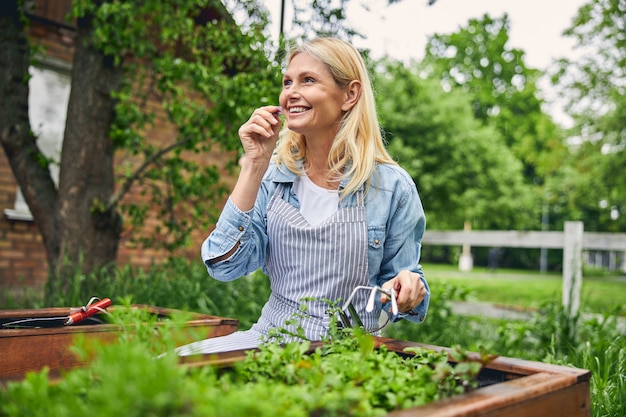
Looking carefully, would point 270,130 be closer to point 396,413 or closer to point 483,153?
point 396,413

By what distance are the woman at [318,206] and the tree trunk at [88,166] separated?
2.90 meters

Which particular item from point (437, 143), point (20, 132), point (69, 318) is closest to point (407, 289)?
point (69, 318)

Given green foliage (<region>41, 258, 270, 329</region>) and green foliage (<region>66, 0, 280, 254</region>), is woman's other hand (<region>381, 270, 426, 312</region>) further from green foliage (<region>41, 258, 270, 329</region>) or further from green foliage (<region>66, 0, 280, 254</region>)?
green foliage (<region>66, 0, 280, 254</region>)

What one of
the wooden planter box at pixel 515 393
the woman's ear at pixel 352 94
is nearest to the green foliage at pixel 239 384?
the wooden planter box at pixel 515 393

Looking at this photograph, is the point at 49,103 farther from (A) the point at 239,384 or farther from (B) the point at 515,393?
(B) the point at 515,393

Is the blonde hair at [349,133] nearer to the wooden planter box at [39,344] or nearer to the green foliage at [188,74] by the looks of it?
the wooden planter box at [39,344]

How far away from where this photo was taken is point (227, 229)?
2.18 meters

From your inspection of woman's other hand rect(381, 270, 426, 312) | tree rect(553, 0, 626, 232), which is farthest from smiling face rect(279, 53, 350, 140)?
tree rect(553, 0, 626, 232)

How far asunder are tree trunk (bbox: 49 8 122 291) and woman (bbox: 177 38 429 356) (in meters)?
2.90

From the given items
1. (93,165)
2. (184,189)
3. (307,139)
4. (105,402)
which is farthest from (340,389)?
(184,189)

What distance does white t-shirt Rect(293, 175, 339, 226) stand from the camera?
2.38 m

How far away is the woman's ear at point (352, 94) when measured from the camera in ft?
8.19

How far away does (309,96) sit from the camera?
237 cm

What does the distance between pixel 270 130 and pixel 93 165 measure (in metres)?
3.21
